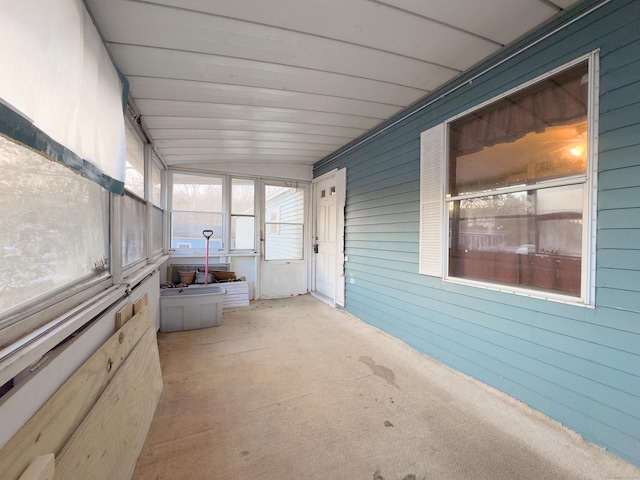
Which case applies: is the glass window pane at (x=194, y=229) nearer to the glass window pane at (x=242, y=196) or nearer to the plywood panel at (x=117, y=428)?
the glass window pane at (x=242, y=196)

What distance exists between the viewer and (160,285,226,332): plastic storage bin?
3.49 m

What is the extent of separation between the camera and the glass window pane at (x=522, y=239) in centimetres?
181

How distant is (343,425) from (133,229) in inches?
98.4

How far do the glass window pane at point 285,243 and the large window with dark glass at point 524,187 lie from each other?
11.3 ft

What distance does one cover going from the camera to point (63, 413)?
1.04 metres

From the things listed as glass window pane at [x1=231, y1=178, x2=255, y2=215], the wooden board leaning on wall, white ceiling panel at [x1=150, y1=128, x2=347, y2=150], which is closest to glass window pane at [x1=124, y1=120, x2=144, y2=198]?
white ceiling panel at [x1=150, y1=128, x2=347, y2=150]

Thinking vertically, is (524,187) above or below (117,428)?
above

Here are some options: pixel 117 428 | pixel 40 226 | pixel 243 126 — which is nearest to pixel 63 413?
pixel 117 428

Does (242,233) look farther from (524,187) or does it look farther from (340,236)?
(524,187)

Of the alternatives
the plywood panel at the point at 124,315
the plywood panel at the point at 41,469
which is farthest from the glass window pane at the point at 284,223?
the plywood panel at the point at 41,469

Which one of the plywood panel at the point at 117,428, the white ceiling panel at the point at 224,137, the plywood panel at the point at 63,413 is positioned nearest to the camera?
the plywood panel at the point at 63,413

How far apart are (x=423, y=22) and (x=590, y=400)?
2747 millimetres

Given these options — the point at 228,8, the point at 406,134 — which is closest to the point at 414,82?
the point at 406,134

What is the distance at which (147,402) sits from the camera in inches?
70.6
